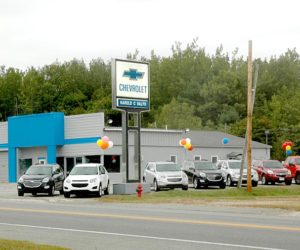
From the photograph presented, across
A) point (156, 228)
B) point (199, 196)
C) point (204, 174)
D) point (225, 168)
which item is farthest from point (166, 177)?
point (156, 228)

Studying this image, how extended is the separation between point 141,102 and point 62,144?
67.8ft

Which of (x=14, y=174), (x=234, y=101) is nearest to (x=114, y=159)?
(x=14, y=174)

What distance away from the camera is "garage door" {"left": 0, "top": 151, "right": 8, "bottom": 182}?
61.0m

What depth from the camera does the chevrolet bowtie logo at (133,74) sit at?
115 feet

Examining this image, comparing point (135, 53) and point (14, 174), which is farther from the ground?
point (135, 53)

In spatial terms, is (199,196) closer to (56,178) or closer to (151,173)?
(151,173)

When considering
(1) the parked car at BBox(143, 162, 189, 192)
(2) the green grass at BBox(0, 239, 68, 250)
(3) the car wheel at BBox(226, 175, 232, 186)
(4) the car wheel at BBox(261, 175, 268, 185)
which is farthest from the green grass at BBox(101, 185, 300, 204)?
(2) the green grass at BBox(0, 239, 68, 250)

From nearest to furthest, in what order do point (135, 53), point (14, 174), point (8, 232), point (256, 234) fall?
1. point (256, 234)
2. point (8, 232)
3. point (14, 174)
4. point (135, 53)

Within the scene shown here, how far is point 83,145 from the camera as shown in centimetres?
5275

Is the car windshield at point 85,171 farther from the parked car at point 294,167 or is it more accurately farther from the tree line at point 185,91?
the tree line at point 185,91

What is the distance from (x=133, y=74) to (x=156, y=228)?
64.1 ft

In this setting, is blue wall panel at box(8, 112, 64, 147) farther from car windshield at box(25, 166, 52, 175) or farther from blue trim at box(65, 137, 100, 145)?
car windshield at box(25, 166, 52, 175)

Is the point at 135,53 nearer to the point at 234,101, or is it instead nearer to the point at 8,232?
the point at 234,101

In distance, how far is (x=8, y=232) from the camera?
52.6 feet
